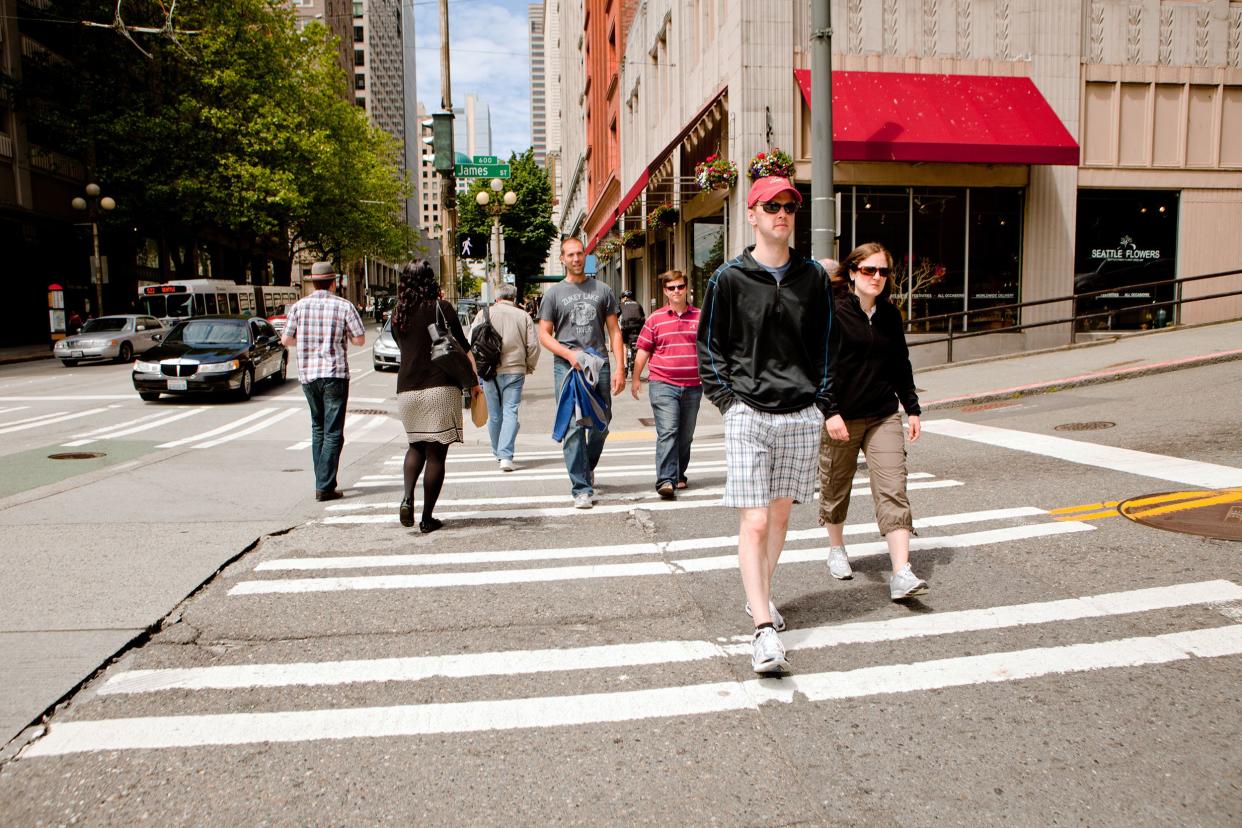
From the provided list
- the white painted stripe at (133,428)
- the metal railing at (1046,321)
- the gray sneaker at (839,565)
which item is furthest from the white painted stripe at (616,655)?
the metal railing at (1046,321)

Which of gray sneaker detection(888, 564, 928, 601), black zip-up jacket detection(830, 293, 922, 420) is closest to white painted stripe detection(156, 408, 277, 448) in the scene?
black zip-up jacket detection(830, 293, 922, 420)

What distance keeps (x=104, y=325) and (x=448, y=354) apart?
1087 inches

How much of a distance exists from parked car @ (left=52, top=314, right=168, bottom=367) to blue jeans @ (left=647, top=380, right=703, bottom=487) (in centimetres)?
2289

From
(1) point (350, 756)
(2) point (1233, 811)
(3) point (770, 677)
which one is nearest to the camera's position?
(2) point (1233, 811)

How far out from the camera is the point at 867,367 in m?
5.04

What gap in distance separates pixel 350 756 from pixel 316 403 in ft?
17.7

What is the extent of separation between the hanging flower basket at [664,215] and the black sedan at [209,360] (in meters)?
9.49

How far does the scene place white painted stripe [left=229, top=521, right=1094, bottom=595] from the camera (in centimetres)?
536

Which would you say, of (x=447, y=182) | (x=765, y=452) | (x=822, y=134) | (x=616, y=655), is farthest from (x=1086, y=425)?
(x=447, y=182)

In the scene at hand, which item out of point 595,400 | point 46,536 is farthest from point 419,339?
point 46,536

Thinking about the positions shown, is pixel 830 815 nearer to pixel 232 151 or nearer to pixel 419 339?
pixel 419 339

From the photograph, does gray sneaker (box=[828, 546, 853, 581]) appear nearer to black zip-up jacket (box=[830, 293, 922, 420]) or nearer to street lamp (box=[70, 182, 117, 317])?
black zip-up jacket (box=[830, 293, 922, 420])

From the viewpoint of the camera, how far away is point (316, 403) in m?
8.22

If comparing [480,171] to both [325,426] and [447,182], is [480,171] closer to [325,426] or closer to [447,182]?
[447,182]
